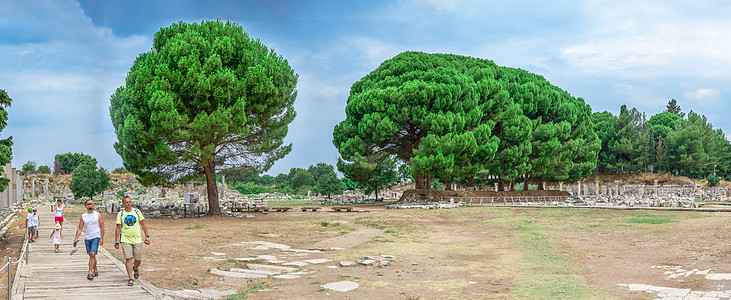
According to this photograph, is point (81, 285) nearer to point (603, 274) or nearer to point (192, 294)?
point (192, 294)

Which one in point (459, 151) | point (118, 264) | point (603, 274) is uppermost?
point (459, 151)

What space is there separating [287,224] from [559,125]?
111 feet

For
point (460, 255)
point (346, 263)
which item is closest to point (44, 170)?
point (460, 255)

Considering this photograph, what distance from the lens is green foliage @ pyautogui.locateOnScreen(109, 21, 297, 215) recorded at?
91.6ft

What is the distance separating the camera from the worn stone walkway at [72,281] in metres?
8.88

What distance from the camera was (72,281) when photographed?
9.84 metres

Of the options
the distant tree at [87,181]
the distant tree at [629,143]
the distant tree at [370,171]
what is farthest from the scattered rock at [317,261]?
the distant tree at [629,143]

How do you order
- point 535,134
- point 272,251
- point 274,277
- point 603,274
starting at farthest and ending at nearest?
point 535,134 < point 272,251 < point 603,274 < point 274,277

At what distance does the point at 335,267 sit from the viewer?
13805 millimetres

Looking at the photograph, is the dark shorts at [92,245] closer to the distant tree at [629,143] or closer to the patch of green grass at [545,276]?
the patch of green grass at [545,276]

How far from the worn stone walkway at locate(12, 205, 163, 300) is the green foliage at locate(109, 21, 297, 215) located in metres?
15.6

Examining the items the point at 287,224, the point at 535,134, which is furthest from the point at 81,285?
the point at 535,134

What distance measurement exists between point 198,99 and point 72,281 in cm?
2001

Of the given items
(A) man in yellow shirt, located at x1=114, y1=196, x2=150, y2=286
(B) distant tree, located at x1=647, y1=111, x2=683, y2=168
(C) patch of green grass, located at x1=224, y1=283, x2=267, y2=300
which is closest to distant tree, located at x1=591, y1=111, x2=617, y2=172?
(B) distant tree, located at x1=647, y1=111, x2=683, y2=168
